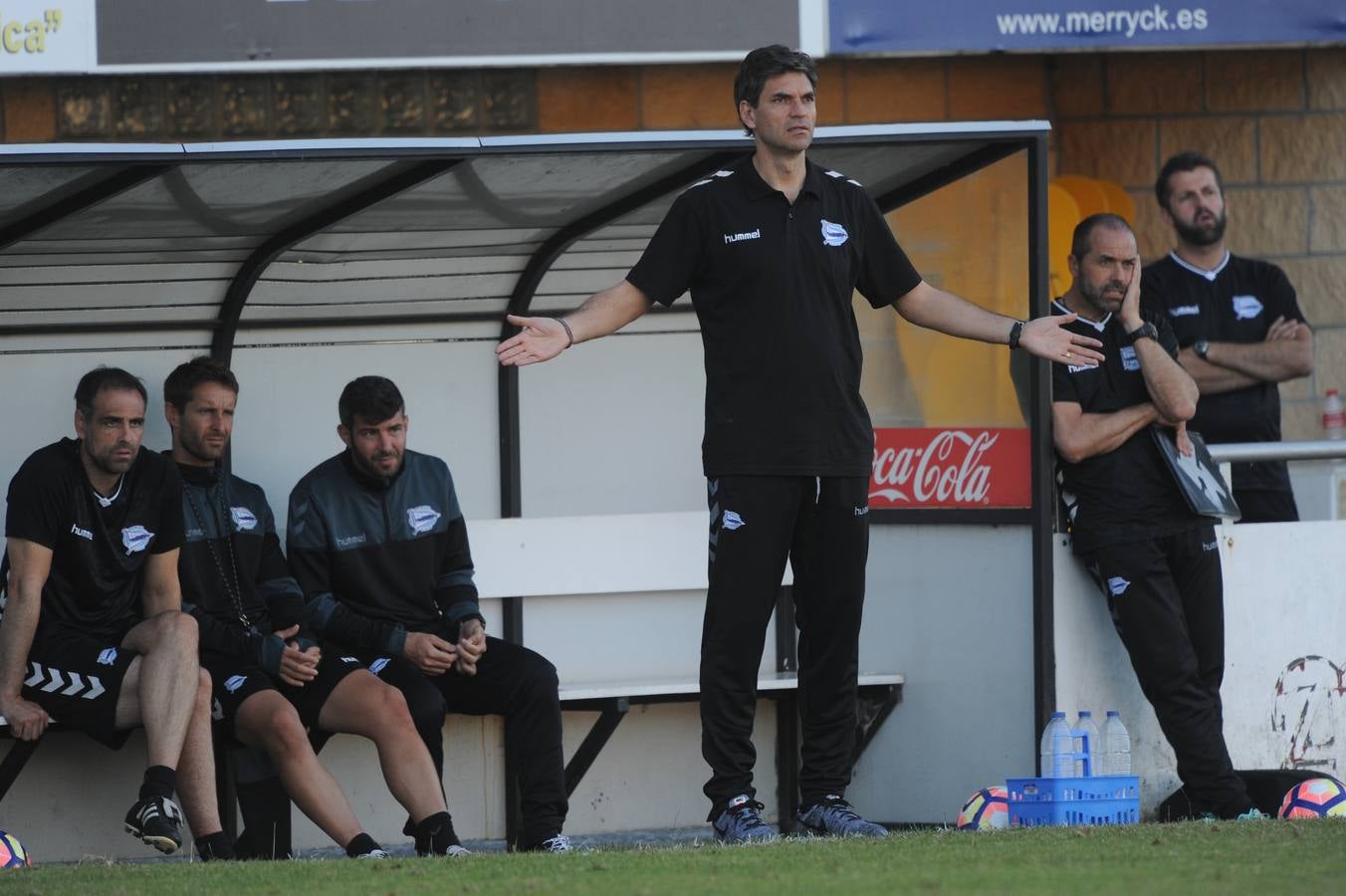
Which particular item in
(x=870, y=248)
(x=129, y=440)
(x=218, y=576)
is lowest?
(x=218, y=576)

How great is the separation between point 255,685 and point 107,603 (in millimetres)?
518

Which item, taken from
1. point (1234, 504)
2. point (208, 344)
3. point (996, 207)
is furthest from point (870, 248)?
point (208, 344)

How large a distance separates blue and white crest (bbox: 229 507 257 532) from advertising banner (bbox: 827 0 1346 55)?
3222 mm

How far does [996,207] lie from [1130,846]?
8.06 feet

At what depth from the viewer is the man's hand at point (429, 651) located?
262 inches

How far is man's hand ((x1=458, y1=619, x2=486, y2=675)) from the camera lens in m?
6.67

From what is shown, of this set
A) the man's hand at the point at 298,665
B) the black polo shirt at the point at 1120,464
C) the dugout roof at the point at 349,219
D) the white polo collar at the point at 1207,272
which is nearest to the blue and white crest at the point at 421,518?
the man's hand at the point at 298,665

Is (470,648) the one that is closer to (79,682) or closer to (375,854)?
(375,854)

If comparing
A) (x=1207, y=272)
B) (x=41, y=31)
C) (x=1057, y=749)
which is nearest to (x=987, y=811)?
(x=1057, y=749)

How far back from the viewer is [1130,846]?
5.06 m

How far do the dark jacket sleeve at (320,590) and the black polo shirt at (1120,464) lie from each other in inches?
88.3

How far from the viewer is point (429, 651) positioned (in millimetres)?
6652

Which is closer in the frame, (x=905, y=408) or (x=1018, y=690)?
(x=1018, y=690)

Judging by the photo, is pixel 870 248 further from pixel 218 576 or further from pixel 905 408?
pixel 218 576
